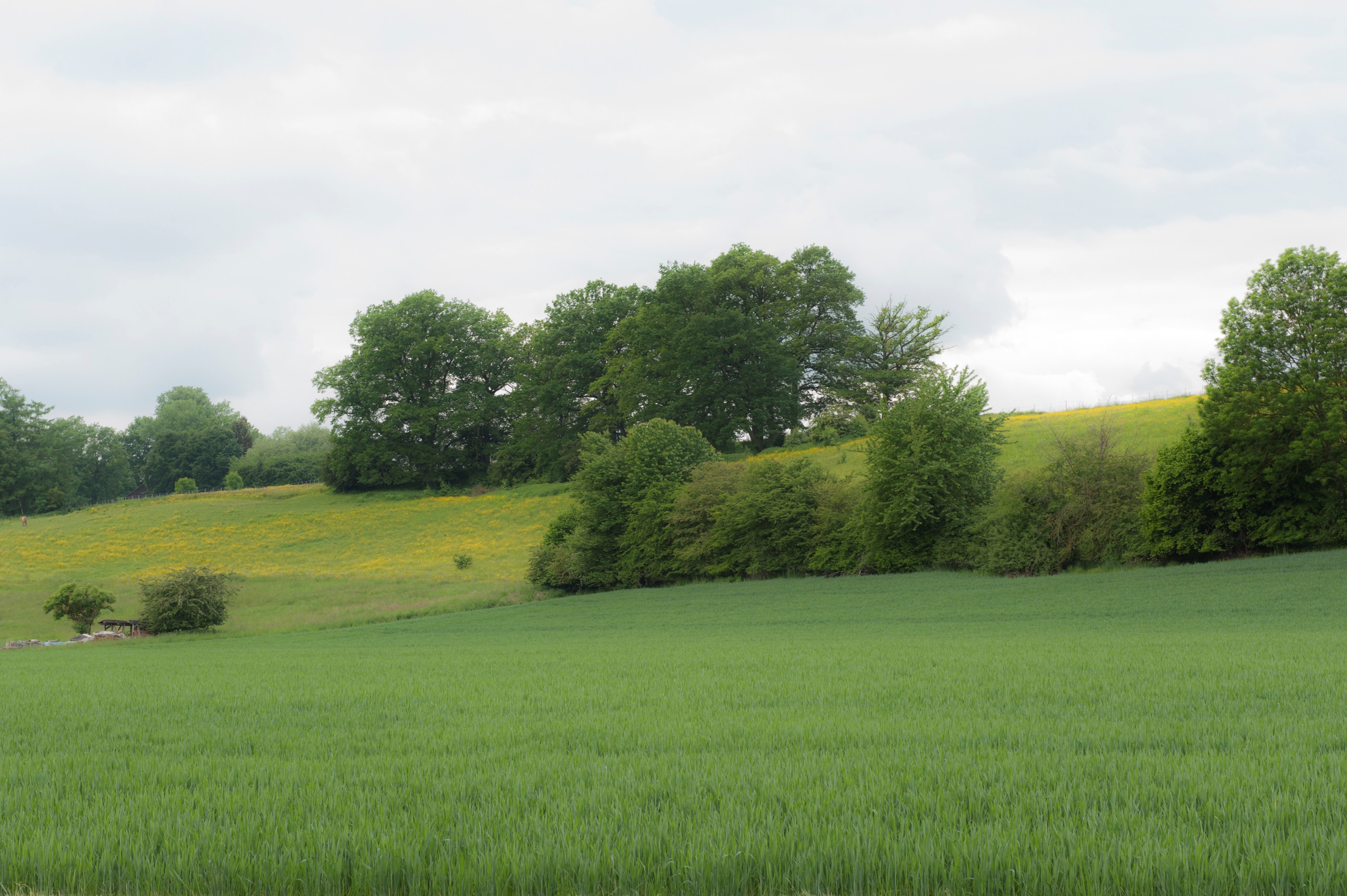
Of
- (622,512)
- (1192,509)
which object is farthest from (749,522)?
(1192,509)

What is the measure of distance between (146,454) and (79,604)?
108741mm

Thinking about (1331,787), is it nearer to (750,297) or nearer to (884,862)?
(884,862)

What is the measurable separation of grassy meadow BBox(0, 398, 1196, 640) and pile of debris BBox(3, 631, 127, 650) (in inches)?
148

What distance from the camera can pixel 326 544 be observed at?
58.1 metres

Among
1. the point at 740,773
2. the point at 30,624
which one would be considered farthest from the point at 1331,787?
the point at 30,624

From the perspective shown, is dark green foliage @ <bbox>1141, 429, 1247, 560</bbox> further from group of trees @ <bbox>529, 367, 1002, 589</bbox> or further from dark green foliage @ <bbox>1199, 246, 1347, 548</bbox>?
group of trees @ <bbox>529, 367, 1002, 589</bbox>

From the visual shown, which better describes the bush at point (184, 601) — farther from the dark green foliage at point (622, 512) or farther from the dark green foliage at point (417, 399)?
the dark green foliage at point (417, 399)

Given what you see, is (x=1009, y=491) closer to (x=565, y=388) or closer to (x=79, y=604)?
(x=79, y=604)

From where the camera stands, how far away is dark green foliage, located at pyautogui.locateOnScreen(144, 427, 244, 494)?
11356cm

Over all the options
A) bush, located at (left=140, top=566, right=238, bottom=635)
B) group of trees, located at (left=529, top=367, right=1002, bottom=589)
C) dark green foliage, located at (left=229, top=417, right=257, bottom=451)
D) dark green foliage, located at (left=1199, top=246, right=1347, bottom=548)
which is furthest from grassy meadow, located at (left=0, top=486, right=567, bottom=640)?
dark green foliage, located at (left=229, top=417, right=257, bottom=451)

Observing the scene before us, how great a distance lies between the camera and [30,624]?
112ft

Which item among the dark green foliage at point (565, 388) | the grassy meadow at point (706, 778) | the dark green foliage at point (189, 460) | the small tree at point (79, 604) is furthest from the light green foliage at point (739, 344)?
the dark green foliage at point (189, 460)

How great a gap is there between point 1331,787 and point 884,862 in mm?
2725

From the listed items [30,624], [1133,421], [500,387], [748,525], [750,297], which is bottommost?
[30,624]
